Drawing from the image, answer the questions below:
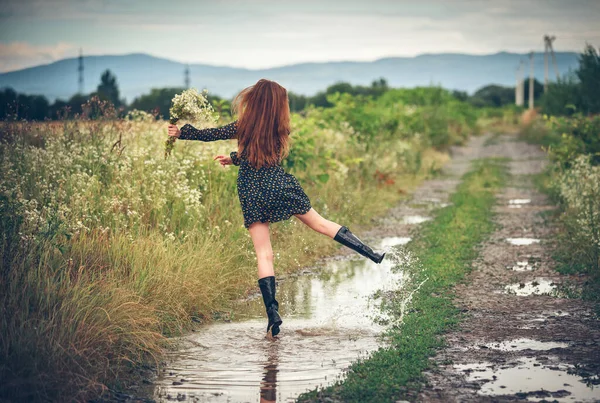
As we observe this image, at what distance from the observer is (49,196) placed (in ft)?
24.4

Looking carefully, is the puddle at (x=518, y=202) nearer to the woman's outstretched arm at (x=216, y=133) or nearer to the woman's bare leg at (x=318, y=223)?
the woman's bare leg at (x=318, y=223)

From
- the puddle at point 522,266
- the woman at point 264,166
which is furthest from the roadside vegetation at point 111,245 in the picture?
the puddle at point 522,266

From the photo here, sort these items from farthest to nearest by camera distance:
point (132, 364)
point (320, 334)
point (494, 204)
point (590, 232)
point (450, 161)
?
point (450, 161) < point (494, 204) < point (590, 232) < point (320, 334) < point (132, 364)

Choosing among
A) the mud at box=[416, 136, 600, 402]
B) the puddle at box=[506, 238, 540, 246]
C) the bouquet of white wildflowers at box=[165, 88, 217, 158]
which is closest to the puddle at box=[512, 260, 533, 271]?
the mud at box=[416, 136, 600, 402]

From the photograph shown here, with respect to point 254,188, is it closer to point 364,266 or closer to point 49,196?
point 49,196

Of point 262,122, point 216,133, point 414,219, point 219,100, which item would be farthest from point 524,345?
point 219,100

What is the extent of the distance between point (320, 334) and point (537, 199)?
1055 centimetres

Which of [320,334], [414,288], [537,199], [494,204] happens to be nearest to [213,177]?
[414,288]

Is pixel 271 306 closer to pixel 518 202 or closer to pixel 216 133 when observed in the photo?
pixel 216 133

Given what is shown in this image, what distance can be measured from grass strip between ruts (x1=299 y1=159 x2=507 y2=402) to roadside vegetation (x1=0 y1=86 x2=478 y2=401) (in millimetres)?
1452

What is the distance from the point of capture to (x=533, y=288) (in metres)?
7.95

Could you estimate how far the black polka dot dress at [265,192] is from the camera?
636 cm

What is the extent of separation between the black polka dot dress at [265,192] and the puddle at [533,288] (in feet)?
8.96

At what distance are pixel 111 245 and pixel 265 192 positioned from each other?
66.8 inches
